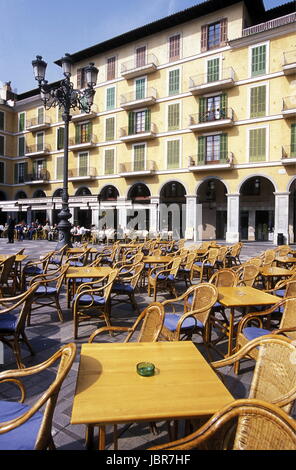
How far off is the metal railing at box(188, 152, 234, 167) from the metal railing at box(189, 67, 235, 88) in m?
4.74

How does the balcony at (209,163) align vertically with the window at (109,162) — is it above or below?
below

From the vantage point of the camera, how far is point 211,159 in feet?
69.6

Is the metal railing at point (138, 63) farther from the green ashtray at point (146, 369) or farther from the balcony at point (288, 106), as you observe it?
the green ashtray at point (146, 369)

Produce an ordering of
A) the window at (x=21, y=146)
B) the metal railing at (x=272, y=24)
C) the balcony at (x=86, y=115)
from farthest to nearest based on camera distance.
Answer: the window at (x=21, y=146), the balcony at (x=86, y=115), the metal railing at (x=272, y=24)

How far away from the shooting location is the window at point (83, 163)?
87.7 ft

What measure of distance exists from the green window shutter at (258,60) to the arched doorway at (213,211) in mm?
8250

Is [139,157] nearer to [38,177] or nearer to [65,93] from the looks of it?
[38,177]

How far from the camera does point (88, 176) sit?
84.9 feet

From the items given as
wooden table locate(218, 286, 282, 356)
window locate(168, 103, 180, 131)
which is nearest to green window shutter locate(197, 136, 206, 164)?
window locate(168, 103, 180, 131)

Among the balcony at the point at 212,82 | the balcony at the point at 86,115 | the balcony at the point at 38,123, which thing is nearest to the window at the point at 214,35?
the balcony at the point at 212,82

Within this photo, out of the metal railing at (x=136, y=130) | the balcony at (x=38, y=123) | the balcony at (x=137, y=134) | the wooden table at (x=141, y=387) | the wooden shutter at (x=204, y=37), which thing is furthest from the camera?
the balcony at (x=38, y=123)

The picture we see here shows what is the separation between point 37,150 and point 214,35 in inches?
748

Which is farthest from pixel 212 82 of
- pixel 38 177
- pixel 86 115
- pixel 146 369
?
pixel 146 369

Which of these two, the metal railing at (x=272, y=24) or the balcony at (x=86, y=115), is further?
the balcony at (x=86, y=115)
